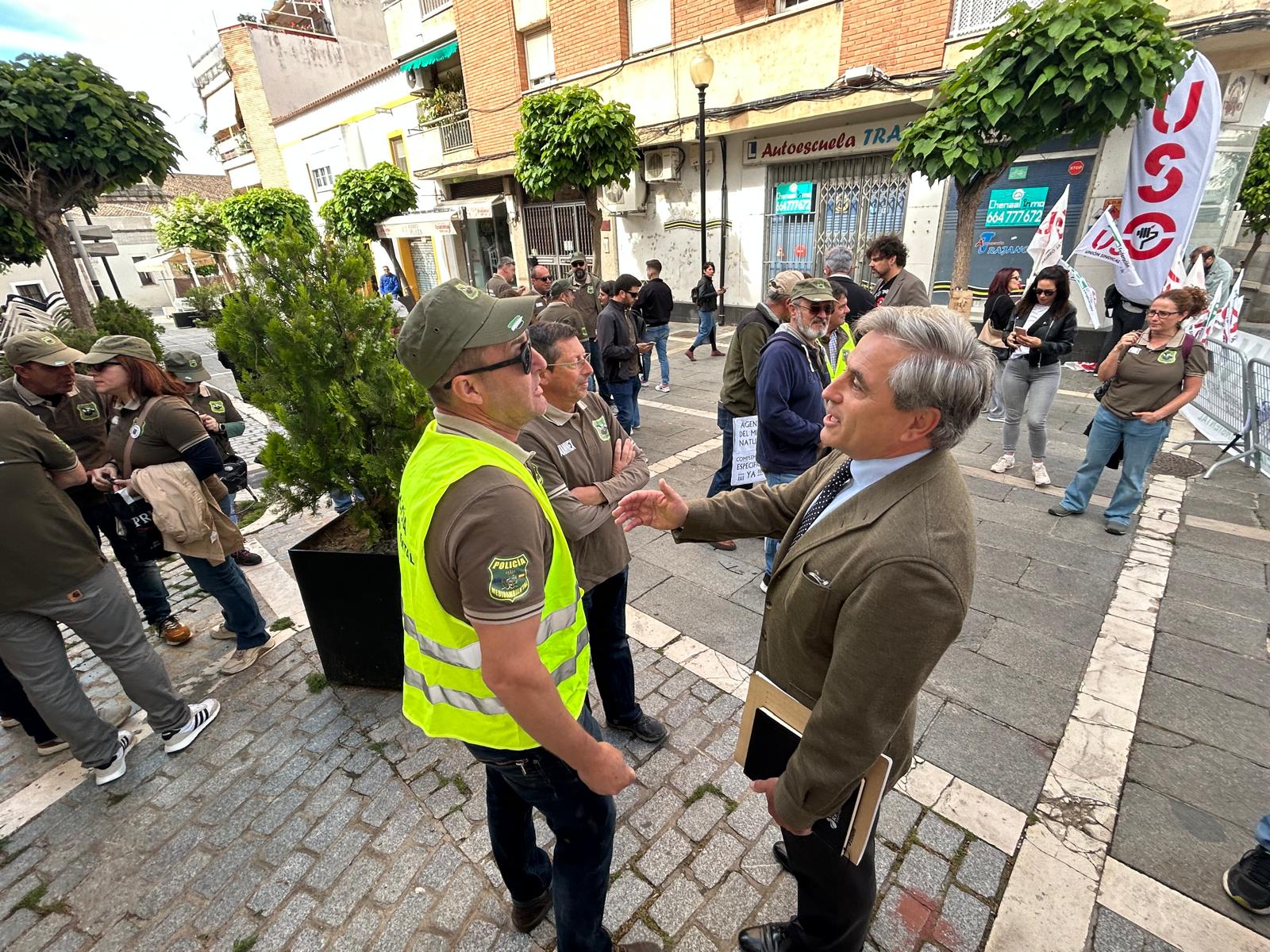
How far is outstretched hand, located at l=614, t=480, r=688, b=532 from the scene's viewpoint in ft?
6.62

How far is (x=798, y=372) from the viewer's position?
11.0 ft

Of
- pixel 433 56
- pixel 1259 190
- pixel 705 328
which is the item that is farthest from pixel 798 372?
pixel 433 56

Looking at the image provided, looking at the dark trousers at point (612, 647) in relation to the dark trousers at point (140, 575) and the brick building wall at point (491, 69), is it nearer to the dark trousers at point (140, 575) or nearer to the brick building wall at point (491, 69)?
the dark trousers at point (140, 575)

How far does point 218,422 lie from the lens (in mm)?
4164

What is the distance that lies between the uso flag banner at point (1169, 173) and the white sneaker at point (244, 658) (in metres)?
9.10

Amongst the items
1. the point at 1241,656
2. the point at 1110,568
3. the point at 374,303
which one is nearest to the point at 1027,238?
the point at 1110,568

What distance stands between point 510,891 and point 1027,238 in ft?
38.3

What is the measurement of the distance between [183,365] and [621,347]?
3883 millimetres

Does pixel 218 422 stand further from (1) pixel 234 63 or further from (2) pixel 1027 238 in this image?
(1) pixel 234 63

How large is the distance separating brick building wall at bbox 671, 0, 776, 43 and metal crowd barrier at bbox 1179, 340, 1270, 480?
9727 mm

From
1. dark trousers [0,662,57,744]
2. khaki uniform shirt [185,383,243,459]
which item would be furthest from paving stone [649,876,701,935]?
khaki uniform shirt [185,383,243,459]

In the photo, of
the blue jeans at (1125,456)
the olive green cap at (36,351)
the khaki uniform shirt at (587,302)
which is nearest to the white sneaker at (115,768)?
the olive green cap at (36,351)

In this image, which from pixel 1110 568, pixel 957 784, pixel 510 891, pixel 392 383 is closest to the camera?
pixel 510 891

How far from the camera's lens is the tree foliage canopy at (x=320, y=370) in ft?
9.07
